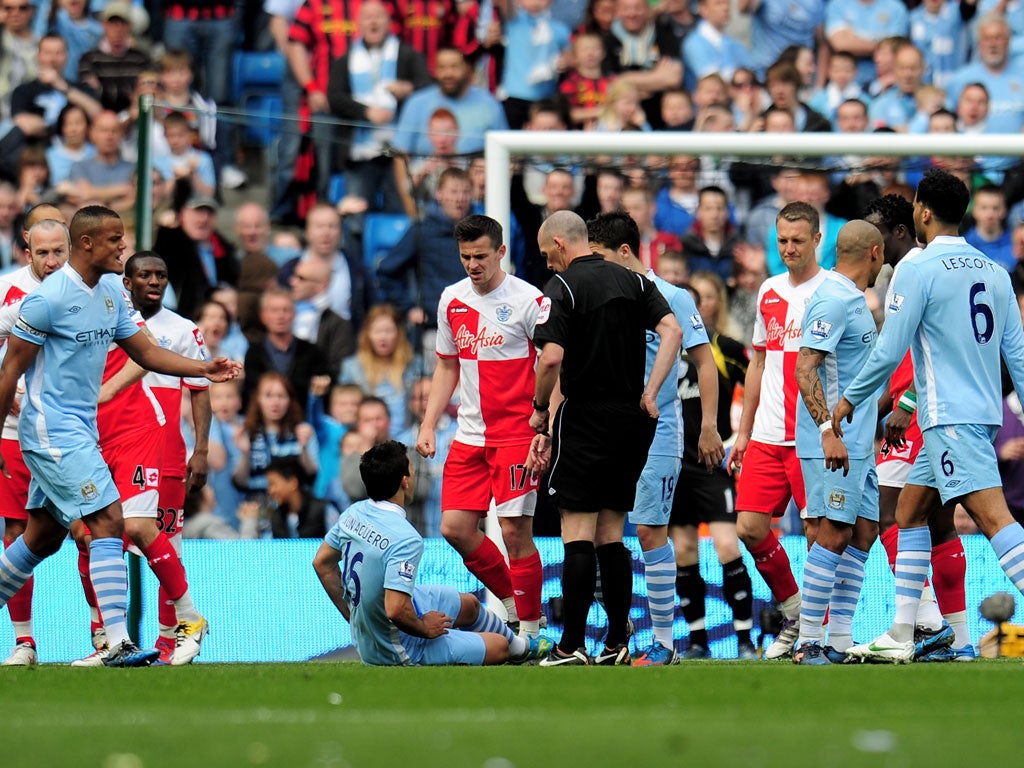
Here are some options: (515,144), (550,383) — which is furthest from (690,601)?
(515,144)

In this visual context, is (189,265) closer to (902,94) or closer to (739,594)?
(739,594)

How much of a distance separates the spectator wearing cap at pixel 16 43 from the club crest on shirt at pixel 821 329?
39.1ft

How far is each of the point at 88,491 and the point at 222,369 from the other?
0.91 m

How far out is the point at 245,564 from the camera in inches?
450

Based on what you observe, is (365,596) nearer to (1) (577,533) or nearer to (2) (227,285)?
(1) (577,533)

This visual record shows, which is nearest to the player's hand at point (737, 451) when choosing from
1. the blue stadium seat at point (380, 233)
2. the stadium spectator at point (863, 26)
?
the blue stadium seat at point (380, 233)

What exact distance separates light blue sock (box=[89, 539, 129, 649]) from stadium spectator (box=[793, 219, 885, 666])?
11.7ft

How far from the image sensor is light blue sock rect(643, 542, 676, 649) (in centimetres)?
954

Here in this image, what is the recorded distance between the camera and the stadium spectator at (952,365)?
Result: 821cm

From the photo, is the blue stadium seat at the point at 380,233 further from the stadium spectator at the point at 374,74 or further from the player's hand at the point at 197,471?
the stadium spectator at the point at 374,74

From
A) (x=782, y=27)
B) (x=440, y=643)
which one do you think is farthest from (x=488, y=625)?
(x=782, y=27)

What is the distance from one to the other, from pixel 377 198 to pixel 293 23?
5.81 m

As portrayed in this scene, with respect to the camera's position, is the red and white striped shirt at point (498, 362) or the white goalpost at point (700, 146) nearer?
the red and white striped shirt at point (498, 362)

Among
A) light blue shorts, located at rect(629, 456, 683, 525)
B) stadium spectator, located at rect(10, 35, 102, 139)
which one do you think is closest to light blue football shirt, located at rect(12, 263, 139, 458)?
light blue shorts, located at rect(629, 456, 683, 525)
